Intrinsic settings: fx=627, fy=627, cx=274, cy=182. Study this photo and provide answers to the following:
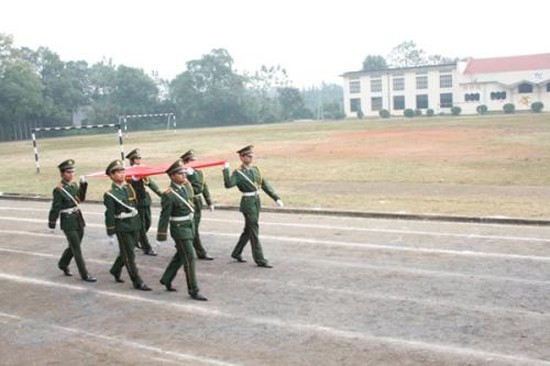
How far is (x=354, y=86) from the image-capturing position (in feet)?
310

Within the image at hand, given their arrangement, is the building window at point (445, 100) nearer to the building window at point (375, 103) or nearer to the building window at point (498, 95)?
the building window at point (498, 95)

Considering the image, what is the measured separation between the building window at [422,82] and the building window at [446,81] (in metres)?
2.26

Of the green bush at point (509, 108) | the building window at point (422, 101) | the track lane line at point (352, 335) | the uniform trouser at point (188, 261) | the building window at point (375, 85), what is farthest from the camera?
the building window at point (375, 85)

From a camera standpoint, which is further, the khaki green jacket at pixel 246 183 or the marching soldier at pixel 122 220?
the khaki green jacket at pixel 246 183

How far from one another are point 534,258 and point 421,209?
15.6 ft

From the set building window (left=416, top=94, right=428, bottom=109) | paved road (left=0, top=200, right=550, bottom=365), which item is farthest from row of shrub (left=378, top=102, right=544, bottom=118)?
paved road (left=0, top=200, right=550, bottom=365)

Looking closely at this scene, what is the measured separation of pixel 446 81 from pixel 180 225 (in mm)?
81832

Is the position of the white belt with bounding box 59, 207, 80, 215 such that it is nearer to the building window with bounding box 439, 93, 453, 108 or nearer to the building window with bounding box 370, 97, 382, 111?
the building window with bounding box 439, 93, 453, 108

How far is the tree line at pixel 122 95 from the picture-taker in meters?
74.2

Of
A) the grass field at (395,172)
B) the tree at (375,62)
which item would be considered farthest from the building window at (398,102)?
the grass field at (395,172)

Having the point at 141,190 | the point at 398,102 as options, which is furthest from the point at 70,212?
the point at 398,102

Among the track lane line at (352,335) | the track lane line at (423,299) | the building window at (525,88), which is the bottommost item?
the track lane line at (423,299)

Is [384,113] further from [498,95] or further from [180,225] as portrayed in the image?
[180,225]

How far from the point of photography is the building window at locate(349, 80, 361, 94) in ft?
309
